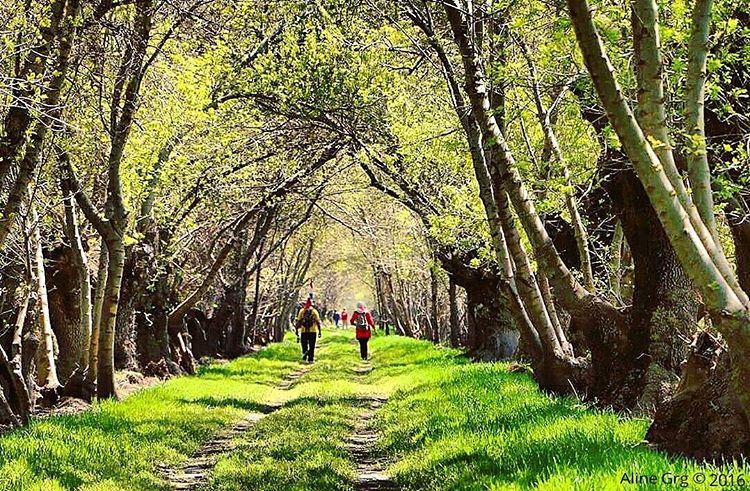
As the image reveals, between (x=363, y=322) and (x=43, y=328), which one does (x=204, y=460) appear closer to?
(x=43, y=328)

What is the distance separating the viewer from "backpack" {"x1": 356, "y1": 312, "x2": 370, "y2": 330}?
30719 millimetres

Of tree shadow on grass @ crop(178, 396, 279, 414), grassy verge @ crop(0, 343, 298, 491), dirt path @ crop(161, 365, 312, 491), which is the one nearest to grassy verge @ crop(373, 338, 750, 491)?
dirt path @ crop(161, 365, 312, 491)

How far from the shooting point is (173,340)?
24625 millimetres

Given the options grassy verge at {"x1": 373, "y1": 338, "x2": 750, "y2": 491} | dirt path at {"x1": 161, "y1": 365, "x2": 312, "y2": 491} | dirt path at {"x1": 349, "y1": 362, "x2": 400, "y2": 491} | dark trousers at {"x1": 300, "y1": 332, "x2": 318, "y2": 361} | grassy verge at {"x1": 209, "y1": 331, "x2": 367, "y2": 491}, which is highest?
dark trousers at {"x1": 300, "y1": 332, "x2": 318, "y2": 361}

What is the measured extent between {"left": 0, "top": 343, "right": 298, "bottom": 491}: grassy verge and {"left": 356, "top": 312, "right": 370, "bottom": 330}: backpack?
13.1m

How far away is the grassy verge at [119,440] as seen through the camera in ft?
26.1

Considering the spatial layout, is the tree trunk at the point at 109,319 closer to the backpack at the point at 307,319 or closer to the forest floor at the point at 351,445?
the forest floor at the point at 351,445

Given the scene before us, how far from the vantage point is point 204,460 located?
10391mm

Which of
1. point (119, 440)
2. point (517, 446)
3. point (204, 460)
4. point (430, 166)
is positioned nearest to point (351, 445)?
point (204, 460)

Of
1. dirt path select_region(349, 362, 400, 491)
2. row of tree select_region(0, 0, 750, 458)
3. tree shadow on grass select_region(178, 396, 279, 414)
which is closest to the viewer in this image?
row of tree select_region(0, 0, 750, 458)

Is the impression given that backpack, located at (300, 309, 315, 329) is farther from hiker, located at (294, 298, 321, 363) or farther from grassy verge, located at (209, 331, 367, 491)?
grassy verge, located at (209, 331, 367, 491)

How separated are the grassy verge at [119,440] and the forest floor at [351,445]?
24 mm

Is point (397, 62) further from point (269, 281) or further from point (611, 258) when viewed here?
point (269, 281)

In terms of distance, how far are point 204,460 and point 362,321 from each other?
20.7 meters
